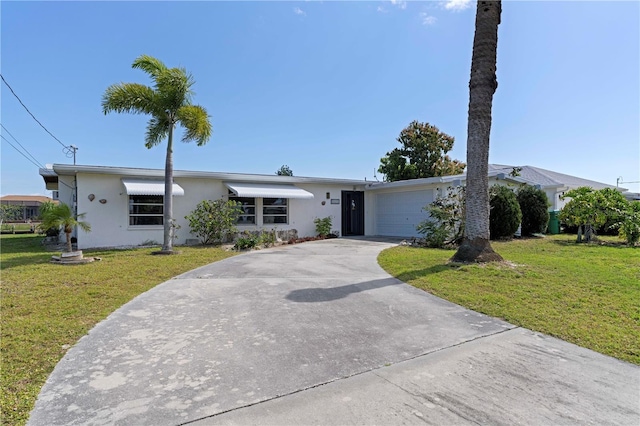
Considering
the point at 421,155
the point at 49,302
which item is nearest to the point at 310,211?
the point at 49,302

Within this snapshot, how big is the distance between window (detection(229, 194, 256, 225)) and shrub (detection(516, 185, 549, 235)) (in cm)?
1454

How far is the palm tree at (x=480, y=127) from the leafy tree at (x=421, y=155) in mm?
27350

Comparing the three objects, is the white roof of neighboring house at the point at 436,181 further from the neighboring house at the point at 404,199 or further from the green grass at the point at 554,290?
the green grass at the point at 554,290

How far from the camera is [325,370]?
372 centimetres

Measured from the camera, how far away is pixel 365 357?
4070 mm

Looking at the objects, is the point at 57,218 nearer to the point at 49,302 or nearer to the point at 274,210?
the point at 49,302

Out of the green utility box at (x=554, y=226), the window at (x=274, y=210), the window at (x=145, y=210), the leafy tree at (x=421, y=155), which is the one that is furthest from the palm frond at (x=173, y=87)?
the leafy tree at (x=421, y=155)

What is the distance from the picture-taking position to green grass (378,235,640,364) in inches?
193

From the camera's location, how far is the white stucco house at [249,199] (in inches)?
584

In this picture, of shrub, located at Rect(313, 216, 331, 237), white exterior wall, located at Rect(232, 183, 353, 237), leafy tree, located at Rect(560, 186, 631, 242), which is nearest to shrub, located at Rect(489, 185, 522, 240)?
leafy tree, located at Rect(560, 186, 631, 242)

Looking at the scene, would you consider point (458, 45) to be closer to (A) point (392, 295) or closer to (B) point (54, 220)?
(A) point (392, 295)

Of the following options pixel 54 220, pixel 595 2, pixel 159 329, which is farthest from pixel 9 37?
pixel 595 2

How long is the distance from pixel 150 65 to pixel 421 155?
99.2ft

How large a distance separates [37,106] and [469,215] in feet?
72.7
